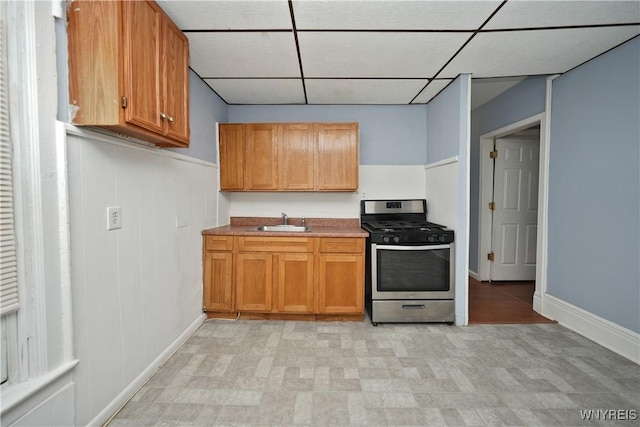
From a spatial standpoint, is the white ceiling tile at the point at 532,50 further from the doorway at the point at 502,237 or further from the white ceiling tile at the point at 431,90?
the doorway at the point at 502,237

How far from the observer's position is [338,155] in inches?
122

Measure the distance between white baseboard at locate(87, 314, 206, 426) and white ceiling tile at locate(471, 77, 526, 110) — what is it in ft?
12.3

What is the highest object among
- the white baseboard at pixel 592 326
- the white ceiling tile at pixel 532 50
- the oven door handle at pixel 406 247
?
the white ceiling tile at pixel 532 50

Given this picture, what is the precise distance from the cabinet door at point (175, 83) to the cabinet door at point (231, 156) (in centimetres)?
117

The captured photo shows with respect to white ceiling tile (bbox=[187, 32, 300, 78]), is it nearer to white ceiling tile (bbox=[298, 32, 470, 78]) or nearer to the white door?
white ceiling tile (bbox=[298, 32, 470, 78])

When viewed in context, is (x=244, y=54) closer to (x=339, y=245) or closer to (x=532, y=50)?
(x=339, y=245)

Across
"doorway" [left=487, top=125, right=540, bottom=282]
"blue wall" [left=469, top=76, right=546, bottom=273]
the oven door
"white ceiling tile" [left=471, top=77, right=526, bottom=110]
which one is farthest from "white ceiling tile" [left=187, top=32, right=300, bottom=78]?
"doorway" [left=487, top=125, right=540, bottom=282]

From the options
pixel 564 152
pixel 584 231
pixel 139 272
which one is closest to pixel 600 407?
pixel 584 231

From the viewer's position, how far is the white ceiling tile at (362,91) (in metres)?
2.77

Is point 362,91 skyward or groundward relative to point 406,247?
skyward

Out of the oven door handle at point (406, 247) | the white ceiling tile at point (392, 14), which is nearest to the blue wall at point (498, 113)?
the white ceiling tile at point (392, 14)

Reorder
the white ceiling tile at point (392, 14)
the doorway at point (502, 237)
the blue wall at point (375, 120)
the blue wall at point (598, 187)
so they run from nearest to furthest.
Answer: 1. the white ceiling tile at point (392, 14)
2. the blue wall at point (598, 187)
3. the blue wall at point (375, 120)
4. the doorway at point (502, 237)

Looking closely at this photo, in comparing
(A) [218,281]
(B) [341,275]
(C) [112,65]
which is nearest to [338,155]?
(B) [341,275]

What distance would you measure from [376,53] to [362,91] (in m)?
0.80
